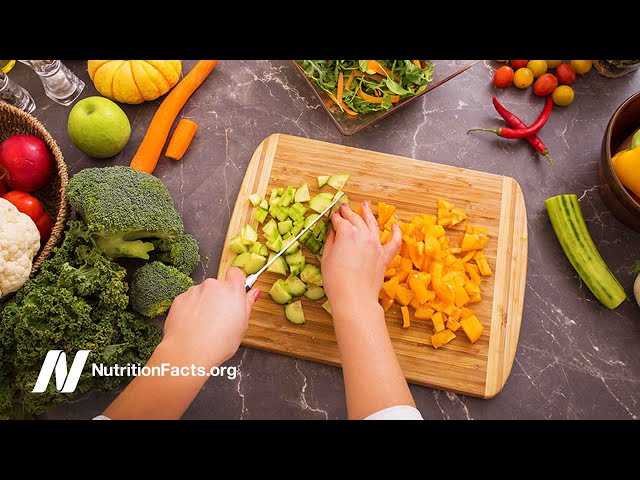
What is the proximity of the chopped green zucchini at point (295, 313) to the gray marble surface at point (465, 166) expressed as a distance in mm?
169

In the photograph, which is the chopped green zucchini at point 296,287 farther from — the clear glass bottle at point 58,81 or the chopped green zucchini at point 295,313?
the clear glass bottle at point 58,81

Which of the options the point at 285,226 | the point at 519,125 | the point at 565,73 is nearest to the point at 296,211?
the point at 285,226

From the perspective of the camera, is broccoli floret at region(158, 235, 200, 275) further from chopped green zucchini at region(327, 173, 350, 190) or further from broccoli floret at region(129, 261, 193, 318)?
chopped green zucchini at region(327, 173, 350, 190)

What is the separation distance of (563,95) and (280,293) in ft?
5.33

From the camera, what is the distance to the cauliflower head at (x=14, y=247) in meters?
1.79

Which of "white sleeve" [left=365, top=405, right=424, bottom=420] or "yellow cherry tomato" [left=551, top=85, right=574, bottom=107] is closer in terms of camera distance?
"white sleeve" [left=365, top=405, right=424, bottom=420]

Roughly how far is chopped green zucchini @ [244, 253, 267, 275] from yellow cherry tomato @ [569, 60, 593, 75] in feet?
5.77

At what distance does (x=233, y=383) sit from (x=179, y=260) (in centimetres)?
55

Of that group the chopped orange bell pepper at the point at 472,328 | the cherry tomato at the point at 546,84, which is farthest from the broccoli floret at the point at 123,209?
the cherry tomato at the point at 546,84

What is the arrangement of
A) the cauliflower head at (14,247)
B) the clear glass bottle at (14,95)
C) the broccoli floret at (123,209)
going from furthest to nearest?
the clear glass bottle at (14,95) → the broccoli floret at (123,209) → the cauliflower head at (14,247)

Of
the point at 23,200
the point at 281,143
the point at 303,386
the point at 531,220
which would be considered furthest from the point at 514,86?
the point at 23,200

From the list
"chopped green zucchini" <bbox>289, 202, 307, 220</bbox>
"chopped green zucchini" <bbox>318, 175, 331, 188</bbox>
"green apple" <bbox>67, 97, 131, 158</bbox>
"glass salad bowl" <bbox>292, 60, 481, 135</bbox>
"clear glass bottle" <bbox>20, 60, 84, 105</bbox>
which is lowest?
"chopped green zucchini" <bbox>289, 202, 307, 220</bbox>

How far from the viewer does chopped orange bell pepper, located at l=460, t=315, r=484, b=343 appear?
210 centimetres

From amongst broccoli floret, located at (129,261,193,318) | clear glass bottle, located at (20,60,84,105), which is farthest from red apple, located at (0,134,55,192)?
broccoli floret, located at (129,261,193,318)
